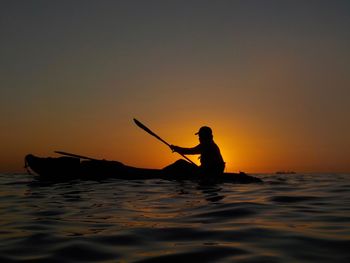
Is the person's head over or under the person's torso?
over

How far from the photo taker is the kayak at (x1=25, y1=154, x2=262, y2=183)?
524 inches

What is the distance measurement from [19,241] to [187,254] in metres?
1.82

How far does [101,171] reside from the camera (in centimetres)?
1400

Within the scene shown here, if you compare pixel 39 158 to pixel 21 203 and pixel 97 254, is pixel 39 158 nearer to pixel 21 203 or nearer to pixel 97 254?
pixel 21 203

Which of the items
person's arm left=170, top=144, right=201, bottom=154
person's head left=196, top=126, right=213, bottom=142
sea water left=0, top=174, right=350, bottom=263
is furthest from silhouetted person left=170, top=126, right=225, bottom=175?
sea water left=0, top=174, right=350, bottom=263

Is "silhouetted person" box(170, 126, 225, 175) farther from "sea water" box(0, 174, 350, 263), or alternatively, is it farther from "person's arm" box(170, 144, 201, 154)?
"sea water" box(0, 174, 350, 263)

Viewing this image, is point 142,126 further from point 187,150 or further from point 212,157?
point 212,157

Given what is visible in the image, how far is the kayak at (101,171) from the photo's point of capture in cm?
1330

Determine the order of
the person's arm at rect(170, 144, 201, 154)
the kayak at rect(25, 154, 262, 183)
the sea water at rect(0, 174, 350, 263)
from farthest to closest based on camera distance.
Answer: the person's arm at rect(170, 144, 201, 154)
the kayak at rect(25, 154, 262, 183)
the sea water at rect(0, 174, 350, 263)

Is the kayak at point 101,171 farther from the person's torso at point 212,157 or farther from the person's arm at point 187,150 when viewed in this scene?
the person's arm at point 187,150

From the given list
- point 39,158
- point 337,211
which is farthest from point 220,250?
point 39,158

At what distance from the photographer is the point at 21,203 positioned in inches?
295

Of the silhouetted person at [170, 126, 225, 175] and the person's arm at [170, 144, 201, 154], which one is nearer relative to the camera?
the silhouetted person at [170, 126, 225, 175]

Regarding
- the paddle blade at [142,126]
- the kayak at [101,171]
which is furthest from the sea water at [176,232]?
the paddle blade at [142,126]
